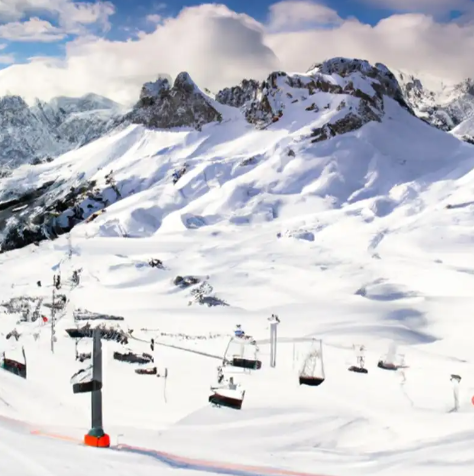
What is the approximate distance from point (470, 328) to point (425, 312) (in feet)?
14.9

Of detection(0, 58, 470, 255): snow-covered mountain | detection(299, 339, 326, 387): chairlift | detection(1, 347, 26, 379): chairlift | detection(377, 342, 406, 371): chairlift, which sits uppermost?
detection(0, 58, 470, 255): snow-covered mountain

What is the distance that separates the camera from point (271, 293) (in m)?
51.1

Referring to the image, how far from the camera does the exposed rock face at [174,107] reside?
104m

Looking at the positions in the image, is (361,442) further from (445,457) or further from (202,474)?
(202,474)

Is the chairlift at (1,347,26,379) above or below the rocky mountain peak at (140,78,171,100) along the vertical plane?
below

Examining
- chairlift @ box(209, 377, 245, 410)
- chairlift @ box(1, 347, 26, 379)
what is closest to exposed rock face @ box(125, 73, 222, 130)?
chairlift @ box(209, 377, 245, 410)

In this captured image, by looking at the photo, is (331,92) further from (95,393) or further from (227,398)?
(95,393)

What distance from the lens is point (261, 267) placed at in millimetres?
57344

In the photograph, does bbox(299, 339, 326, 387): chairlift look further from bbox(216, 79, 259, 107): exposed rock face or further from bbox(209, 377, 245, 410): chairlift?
bbox(216, 79, 259, 107): exposed rock face

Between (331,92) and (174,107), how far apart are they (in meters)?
27.8

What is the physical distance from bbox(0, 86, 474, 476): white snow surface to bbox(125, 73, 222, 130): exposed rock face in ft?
10.5

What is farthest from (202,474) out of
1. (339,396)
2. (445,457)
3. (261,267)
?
(261,267)

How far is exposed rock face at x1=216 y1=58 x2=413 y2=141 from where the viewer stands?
95.2 m

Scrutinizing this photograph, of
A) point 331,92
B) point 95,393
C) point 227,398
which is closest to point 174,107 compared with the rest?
point 331,92
